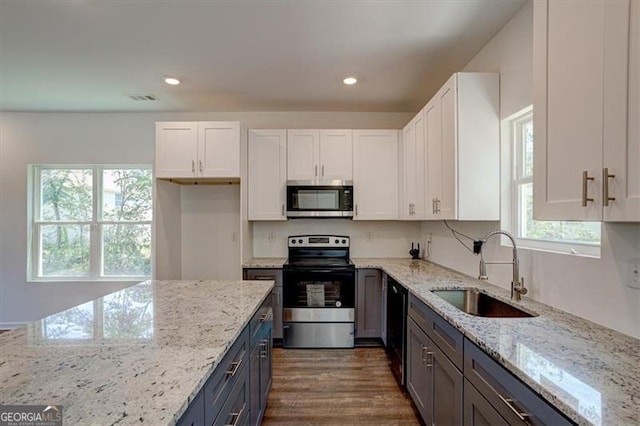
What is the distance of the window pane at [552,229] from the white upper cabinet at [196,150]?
2681 mm

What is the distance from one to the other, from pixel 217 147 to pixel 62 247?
2.58 metres

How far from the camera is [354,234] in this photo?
4156 millimetres

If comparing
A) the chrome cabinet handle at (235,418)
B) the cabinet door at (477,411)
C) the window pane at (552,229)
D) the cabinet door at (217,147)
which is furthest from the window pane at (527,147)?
the cabinet door at (217,147)

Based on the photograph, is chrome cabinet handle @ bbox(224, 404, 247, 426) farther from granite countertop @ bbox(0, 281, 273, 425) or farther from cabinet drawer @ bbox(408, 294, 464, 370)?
cabinet drawer @ bbox(408, 294, 464, 370)

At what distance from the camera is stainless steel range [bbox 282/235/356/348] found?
348 centimetres

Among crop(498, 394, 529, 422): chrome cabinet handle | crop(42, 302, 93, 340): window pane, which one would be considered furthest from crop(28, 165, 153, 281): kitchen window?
crop(498, 394, 529, 422): chrome cabinet handle

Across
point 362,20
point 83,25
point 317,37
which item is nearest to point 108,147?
point 83,25

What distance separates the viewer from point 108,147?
4188mm

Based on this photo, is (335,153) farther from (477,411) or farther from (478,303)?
(477,411)

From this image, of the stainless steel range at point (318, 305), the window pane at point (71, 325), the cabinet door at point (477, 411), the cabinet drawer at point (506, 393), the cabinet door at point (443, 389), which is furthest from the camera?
the stainless steel range at point (318, 305)

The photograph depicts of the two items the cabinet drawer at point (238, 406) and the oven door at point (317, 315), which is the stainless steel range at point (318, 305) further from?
the cabinet drawer at point (238, 406)

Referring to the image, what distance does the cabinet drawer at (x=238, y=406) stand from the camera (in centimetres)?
128

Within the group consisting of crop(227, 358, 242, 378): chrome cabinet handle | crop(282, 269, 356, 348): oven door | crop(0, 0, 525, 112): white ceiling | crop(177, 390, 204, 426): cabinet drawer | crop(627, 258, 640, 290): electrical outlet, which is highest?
crop(0, 0, 525, 112): white ceiling

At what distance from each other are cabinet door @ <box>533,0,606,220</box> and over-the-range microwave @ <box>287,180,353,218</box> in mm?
2371
